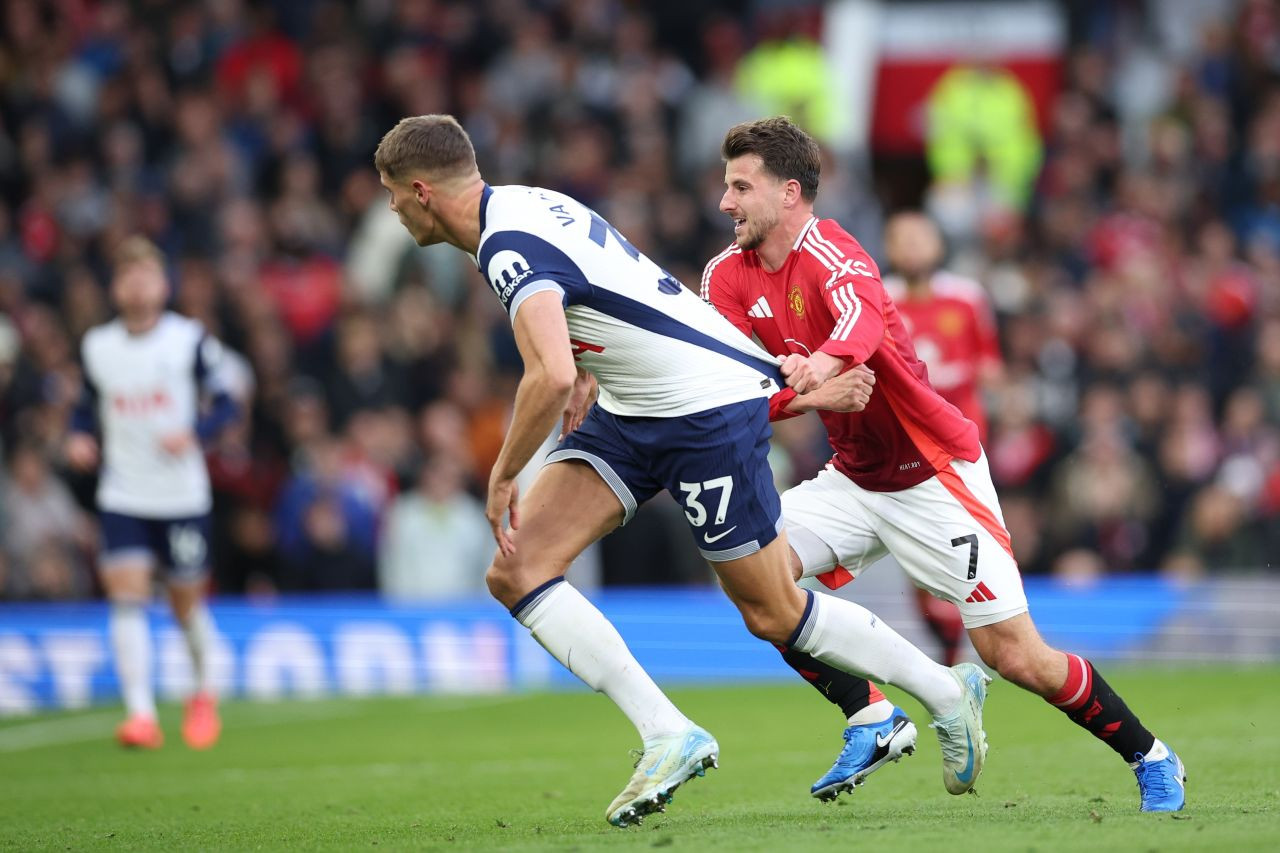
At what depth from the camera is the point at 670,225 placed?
53.8 ft

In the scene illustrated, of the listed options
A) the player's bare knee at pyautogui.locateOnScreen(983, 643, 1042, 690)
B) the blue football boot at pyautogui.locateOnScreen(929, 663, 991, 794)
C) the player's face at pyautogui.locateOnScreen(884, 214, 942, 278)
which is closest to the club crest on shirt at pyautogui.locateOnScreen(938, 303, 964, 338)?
the player's face at pyautogui.locateOnScreen(884, 214, 942, 278)

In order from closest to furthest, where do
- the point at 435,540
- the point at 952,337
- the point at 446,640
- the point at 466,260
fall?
the point at 952,337 < the point at 446,640 < the point at 435,540 < the point at 466,260

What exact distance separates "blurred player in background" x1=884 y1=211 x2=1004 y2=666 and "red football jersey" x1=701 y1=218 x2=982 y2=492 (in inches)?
138

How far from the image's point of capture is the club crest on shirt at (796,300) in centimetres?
682

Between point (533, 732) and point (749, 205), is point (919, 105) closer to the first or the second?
point (533, 732)

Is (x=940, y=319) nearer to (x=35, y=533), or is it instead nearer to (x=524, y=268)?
(x=524, y=268)

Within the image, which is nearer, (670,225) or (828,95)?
(670,225)

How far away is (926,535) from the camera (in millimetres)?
6852

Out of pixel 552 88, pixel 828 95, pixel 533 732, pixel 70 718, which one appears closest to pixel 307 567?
pixel 70 718

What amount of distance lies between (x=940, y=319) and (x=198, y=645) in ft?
15.6

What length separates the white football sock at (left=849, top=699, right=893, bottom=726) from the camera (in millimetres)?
6965

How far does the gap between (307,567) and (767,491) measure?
8686mm

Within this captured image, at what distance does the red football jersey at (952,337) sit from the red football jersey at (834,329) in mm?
3501

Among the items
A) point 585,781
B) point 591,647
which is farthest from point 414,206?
point 585,781
